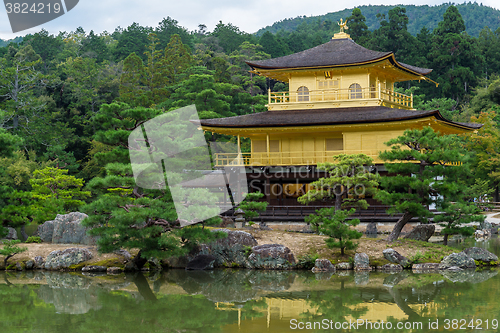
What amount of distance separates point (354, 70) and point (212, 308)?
18.5 m

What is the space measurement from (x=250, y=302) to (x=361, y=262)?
4.80 m

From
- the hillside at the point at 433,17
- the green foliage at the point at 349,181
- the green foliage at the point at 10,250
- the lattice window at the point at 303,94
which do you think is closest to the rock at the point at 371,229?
the green foliage at the point at 349,181

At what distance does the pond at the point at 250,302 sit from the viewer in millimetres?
9562

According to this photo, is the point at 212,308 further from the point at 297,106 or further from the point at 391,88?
the point at 391,88

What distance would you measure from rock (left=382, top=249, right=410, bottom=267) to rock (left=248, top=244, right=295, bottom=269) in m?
2.79

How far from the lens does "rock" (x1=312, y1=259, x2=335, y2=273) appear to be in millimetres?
14898

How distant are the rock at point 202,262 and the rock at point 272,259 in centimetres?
116

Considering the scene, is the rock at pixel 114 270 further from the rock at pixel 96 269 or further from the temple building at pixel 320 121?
the temple building at pixel 320 121

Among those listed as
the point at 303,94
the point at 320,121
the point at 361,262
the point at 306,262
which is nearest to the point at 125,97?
the point at 303,94

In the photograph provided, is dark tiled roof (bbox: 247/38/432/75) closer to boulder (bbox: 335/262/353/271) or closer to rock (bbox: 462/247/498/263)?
rock (bbox: 462/247/498/263)

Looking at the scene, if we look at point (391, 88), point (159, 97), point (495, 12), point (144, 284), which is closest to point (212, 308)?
point (144, 284)

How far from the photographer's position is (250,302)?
11.4m

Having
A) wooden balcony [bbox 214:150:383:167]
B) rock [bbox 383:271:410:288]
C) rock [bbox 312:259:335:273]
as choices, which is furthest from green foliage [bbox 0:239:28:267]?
wooden balcony [bbox 214:150:383:167]

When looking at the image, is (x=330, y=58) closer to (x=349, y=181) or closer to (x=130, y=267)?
(x=349, y=181)
